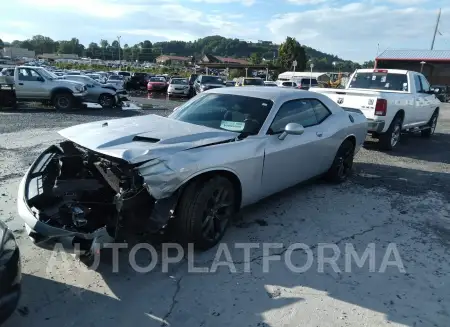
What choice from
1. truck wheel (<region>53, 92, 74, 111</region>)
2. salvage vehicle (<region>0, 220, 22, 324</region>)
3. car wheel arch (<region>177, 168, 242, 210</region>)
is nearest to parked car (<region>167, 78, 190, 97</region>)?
truck wheel (<region>53, 92, 74, 111</region>)

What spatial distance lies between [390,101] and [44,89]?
13.0m

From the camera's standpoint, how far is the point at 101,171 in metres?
3.61

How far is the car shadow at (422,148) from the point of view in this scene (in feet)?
28.2

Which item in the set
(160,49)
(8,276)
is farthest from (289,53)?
(160,49)

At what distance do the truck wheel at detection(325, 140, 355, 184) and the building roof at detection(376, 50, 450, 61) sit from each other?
129 feet

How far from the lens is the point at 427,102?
10.2 metres

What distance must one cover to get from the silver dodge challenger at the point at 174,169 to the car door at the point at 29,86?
12.4m

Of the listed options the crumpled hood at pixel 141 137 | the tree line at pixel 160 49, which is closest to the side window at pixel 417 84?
the crumpled hood at pixel 141 137

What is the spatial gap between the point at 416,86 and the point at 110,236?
9.22 m

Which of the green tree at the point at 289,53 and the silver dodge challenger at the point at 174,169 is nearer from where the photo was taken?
the silver dodge challenger at the point at 174,169

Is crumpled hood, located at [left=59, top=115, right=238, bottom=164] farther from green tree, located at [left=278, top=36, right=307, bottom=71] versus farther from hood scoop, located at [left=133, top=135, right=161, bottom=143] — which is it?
green tree, located at [left=278, top=36, right=307, bottom=71]

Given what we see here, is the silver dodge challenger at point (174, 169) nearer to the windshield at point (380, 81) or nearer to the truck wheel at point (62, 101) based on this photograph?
the windshield at point (380, 81)

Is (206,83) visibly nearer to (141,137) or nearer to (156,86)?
(156,86)

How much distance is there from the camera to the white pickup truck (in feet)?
26.9
